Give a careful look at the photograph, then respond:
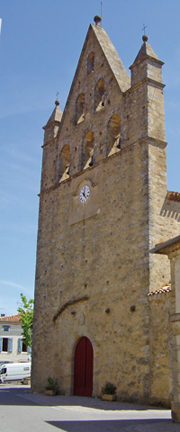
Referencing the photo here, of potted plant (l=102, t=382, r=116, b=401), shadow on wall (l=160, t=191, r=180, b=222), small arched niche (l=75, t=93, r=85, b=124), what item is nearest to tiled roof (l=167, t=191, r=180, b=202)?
shadow on wall (l=160, t=191, r=180, b=222)

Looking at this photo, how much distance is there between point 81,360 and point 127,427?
757 centimetres

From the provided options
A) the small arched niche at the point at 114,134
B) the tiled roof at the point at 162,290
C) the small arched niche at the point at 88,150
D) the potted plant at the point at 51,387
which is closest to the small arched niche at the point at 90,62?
the small arched niche at the point at 88,150

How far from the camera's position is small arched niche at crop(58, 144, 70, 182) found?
64.6ft

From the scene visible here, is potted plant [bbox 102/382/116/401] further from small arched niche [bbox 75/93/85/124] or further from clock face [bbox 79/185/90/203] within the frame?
small arched niche [bbox 75/93/85/124]

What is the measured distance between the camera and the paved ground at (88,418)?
7742 millimetres

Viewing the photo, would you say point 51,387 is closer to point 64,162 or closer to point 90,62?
point 64,162

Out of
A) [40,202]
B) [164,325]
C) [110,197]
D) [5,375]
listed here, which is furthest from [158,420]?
[5,375]

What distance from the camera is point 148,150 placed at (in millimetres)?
14078

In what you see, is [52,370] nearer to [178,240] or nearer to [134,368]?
[134,368]

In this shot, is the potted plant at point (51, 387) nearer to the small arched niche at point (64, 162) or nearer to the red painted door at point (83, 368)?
the red painted door at point (83, 368)

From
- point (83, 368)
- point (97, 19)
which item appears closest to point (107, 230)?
point (83, 368)

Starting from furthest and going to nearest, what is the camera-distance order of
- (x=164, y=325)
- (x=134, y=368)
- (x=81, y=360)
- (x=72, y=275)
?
(x=72, y=275) → (x=81, y=360) → (x=134, y=368) → (x=164, y=325)

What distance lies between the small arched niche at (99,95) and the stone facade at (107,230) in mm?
42

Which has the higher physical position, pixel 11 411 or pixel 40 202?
pixel 40 202
